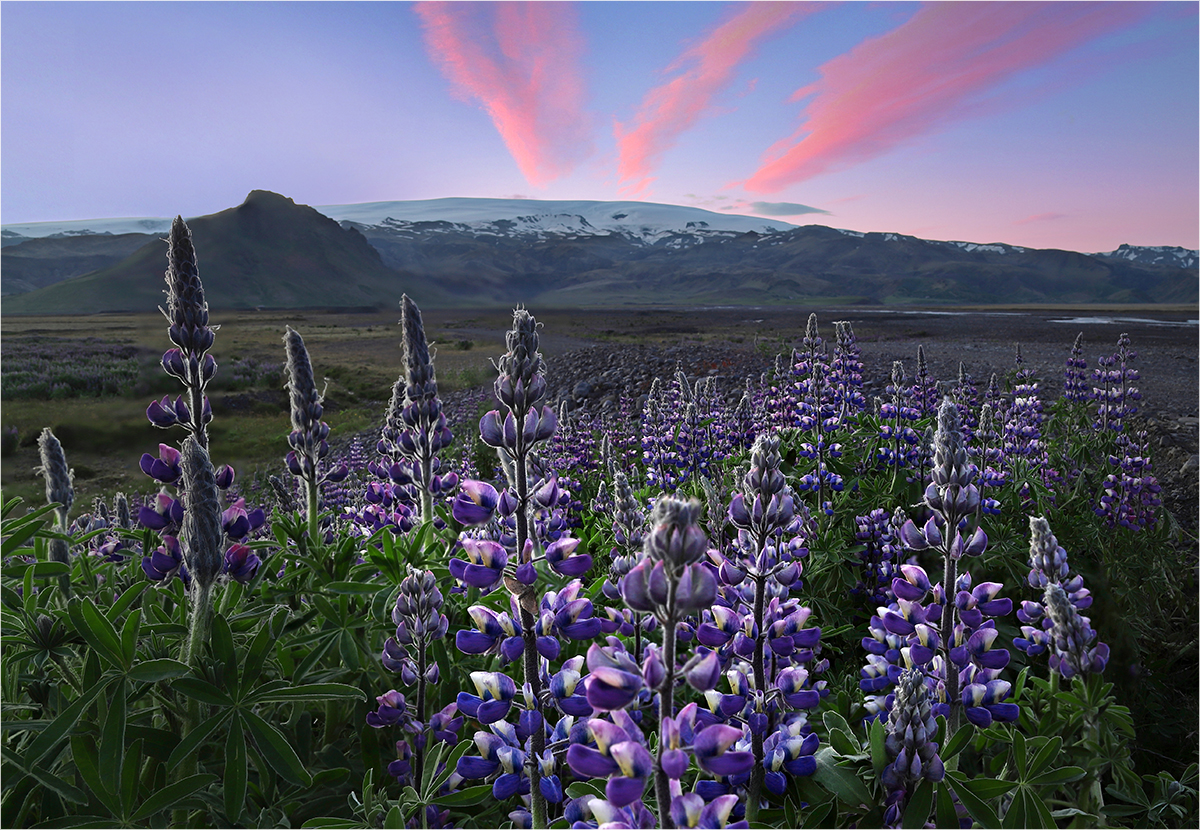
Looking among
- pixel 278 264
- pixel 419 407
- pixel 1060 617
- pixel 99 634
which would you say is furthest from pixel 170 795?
pixel 278 264

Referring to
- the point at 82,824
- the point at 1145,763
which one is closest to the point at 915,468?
the point at 1145,763

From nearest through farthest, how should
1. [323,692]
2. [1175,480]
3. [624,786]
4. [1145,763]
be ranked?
[624,786]
[323,692]
[1145,763]
[1175,480]

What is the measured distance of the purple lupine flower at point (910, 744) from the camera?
1.26 meters

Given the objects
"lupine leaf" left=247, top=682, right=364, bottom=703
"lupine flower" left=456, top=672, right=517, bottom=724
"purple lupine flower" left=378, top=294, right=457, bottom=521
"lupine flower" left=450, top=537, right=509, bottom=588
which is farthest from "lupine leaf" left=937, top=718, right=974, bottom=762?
"purple lupine flower" left=378, top=294, right=457, bottom=521

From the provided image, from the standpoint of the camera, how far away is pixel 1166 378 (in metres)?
17.0

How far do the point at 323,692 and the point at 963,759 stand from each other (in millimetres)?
2551

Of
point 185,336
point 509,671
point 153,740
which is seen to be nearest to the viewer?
point 153,740

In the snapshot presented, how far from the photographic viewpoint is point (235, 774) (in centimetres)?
157

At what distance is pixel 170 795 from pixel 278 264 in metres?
186

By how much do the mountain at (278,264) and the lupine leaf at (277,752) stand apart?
126 metres

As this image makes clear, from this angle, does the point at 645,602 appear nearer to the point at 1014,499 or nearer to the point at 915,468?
the point at 915,468

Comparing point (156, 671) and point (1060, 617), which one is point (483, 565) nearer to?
point (156, 671)

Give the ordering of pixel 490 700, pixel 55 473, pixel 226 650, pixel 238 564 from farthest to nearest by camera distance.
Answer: pixel 55 473, pixel 238 564, pixel 226 650, pixel 490 700

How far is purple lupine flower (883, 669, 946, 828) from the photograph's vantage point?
1.26m
